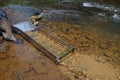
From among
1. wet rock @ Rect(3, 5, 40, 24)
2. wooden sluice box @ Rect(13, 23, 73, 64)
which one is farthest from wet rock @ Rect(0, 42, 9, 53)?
wet rock @ Rect(3, 5, 40, 24)

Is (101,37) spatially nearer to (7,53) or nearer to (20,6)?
(7,53)

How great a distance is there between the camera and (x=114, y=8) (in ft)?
24.7

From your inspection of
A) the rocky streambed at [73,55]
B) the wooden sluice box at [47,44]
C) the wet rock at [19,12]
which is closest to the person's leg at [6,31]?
the rocky streambed at [73,55]

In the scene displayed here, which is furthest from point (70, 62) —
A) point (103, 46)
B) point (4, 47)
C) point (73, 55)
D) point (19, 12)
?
point (19, 12)

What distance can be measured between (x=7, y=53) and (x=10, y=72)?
2.11 feet

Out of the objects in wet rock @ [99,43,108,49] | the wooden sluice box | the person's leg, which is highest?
the person's leg

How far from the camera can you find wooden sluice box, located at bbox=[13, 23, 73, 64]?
147 inches

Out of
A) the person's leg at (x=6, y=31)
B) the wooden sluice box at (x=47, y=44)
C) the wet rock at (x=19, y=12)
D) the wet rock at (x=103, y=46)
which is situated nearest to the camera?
the wooden sluice box at (x=47, y=44)

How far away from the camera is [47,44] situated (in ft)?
13.3

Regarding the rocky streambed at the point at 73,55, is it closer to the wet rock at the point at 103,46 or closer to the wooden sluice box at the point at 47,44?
the wet rock at the point at 103,46

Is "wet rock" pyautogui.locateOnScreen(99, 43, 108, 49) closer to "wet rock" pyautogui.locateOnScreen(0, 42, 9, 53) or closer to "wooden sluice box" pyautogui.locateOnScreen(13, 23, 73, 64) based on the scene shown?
"wooden sluice box" pyautogui.locateOnScreen(13, 23, 73, 64)

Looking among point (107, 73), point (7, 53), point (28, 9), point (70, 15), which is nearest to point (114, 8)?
point (70, 15)

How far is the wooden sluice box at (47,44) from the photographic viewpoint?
12.3ft

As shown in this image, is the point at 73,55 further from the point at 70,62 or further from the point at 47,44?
the point at 47,44
